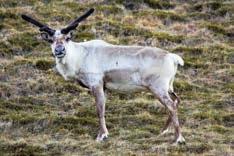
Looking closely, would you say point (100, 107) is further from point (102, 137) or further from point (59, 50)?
point (59, 50)

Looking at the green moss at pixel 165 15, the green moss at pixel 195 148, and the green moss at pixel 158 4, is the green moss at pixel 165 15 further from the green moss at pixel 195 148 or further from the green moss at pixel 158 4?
the green moss at pixel 195 148

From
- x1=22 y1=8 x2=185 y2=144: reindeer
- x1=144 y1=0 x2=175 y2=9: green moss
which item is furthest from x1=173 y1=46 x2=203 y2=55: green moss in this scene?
x1=22 y1=8 x2=185 y2=144: reindeer

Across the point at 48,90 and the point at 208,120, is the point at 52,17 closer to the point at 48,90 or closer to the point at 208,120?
the point at 48,90

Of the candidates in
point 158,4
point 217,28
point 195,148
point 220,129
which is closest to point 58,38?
point 195,148

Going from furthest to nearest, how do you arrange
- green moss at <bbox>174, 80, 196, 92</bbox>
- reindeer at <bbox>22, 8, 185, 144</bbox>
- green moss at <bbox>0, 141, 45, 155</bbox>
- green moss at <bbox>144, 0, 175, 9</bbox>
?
green moss at <bbox>144, 0, 175, 9</bbox> → green moss at <bbox>174, 80, 196, 92</bbox> → reindeer at <bbox>22, 8, 185, 144</bbox> → green moss at <bbox>0, 141, 45, 155</bbox>

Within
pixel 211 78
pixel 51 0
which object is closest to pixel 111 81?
pixel 211 78

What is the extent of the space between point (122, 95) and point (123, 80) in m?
3.06

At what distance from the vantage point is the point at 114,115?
15391 millimetres

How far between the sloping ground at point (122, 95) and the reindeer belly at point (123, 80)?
95cm

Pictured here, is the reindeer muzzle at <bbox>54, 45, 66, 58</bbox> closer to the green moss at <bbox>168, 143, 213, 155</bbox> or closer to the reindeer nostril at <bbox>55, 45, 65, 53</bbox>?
the reindeer nostril at <bbox>55, 45, 65, 53</bbox>

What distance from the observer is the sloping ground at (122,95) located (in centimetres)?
1332

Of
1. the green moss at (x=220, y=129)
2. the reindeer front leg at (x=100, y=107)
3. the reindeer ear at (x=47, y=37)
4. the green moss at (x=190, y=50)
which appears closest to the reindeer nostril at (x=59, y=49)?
the reindeer ear at (x=47, y=37)

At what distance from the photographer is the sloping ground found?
13.3 metres

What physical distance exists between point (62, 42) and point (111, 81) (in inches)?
50.8
